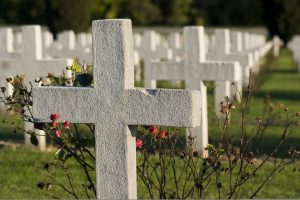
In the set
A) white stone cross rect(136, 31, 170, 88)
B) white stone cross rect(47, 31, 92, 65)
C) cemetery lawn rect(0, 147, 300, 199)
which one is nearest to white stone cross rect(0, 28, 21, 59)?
white stone cross rect(47, 31, 92, 65)

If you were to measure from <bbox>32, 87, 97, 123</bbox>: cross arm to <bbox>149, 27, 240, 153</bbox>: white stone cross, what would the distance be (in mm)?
4218

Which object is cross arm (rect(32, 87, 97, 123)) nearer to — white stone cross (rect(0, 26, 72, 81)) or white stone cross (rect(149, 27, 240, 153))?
white stone cross (rect(149, 27, 240, 153))

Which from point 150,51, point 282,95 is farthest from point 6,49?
point 282,95

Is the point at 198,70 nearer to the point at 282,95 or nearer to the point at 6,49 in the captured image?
the point at 6,49

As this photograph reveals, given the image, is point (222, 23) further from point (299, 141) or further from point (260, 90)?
point (299, 141)

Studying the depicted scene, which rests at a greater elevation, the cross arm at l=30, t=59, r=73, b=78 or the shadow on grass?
the cross arm at l=30, t=59, r=73, b=78

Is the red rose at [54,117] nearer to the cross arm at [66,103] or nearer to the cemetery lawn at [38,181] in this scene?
the cross arm at [66,103]

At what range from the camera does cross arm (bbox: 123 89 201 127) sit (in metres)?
4.07

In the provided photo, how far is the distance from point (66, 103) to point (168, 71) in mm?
5175

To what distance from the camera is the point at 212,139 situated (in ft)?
30.9

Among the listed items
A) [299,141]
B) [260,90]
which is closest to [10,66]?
[299,141]

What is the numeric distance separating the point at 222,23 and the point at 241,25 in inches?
69.7

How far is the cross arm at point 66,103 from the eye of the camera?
13.9ft

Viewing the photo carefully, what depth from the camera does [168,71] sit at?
9461 millimetres
